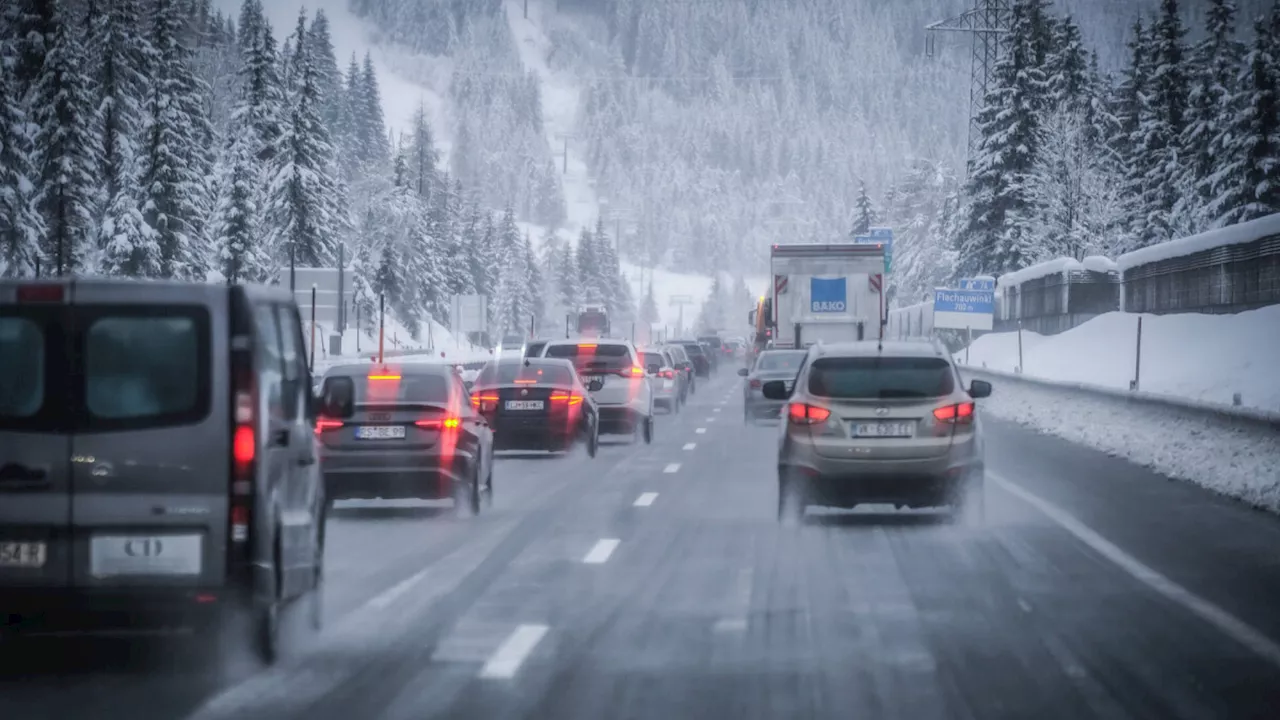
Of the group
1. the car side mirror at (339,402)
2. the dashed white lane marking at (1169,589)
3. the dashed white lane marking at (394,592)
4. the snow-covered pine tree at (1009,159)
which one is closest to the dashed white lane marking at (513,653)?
the dashed white lane marking at (394,592)

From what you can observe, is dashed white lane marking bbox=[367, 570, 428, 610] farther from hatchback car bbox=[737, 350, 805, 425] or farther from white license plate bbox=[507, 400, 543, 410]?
hatchback car bbox=[737, 350, 805, 425]

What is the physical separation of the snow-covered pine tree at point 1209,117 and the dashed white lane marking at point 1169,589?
54.6 metres

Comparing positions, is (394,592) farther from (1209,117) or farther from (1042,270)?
(1209,117)

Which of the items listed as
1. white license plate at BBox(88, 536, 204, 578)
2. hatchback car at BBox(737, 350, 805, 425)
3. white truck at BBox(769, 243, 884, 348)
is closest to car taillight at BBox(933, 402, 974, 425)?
white license plate at BBox(88, 536, 204, 578)

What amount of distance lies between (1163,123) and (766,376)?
173 ft

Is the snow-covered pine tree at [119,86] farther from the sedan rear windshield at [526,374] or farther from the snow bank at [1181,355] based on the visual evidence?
the sedan rear windshield at [526,374]

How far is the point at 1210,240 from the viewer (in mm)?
38500

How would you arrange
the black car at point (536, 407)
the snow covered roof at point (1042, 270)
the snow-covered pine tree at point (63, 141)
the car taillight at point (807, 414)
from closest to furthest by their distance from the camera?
the car taillight at point (807, 414) → the black car at point (536, 407) → the snow covered roof at point (1042, 270) → the snow-covered pine tree at point (63, 141)

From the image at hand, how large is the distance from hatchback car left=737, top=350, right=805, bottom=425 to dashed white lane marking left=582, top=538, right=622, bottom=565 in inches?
757

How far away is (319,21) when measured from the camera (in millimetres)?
166875

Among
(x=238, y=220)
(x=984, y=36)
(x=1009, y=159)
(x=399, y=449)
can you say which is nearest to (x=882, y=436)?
(x=399, y=449)

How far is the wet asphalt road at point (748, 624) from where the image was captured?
7.78m

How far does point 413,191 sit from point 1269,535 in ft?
346

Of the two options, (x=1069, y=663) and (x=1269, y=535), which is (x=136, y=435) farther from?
(x=1269, y=535)
